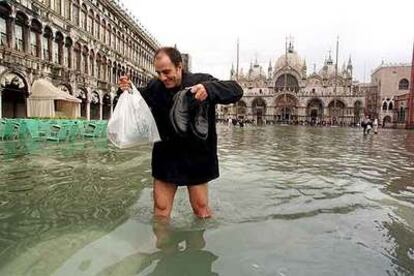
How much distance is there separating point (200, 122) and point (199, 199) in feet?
2.85

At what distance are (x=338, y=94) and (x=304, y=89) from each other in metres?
8.31

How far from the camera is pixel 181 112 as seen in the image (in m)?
3.45

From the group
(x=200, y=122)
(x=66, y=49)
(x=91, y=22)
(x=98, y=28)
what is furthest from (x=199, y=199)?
(x=98, y=28)

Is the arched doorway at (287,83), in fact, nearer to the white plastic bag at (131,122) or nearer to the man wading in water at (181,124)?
the man wading in water at (181,124)

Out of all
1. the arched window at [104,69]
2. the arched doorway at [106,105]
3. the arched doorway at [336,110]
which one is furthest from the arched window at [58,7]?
the arched doorway at [336,110]

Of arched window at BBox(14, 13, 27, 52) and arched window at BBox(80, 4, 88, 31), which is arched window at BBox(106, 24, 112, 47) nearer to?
arched window at BBox(80, 4, 88, 31)

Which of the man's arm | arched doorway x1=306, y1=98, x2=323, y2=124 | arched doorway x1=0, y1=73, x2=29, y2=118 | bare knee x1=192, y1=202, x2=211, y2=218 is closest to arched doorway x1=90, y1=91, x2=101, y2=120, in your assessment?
arched doorway x1=0, y1=73, x2=29, y2=118

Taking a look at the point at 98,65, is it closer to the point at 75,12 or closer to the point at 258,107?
the point at 75,12

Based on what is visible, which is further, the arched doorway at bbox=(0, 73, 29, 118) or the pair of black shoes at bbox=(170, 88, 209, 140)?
the arched doorway at bbox=(0, 73, 29, 118)

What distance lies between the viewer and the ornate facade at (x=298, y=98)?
3602 inches

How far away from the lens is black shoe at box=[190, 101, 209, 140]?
3.51 metres

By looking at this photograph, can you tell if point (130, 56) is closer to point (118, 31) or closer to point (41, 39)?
point (118, 31)

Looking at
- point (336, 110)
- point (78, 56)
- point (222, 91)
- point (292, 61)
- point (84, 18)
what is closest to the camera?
point (222, 91)

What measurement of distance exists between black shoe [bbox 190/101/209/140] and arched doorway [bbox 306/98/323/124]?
9415 centimetres
